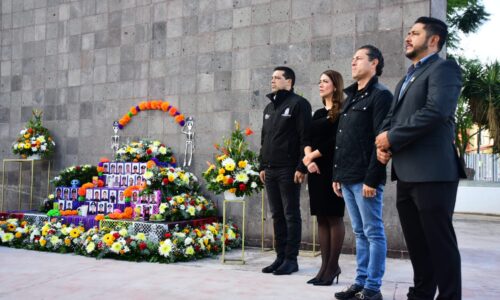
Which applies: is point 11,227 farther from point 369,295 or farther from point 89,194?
point 369,295

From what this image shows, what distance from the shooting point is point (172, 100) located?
670 cm

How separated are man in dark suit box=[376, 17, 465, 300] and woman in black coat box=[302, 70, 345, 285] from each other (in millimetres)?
928

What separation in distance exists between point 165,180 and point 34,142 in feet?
9.00

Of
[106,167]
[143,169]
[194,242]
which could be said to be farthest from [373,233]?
[106,167]

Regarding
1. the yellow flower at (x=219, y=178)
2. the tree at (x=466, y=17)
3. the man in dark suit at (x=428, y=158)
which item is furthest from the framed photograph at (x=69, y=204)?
the tree at (x=466, y=17)

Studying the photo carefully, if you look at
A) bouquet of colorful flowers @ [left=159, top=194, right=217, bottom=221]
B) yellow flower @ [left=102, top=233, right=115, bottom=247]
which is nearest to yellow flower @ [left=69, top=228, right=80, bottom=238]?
yellow flower @ [left=102, top=233, right=115, bottom=247]

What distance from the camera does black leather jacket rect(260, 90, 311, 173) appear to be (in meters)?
4.28

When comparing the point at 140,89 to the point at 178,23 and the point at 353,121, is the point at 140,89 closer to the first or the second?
the point at 178,23

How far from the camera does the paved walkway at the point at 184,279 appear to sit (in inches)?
137

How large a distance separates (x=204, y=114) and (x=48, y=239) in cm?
240

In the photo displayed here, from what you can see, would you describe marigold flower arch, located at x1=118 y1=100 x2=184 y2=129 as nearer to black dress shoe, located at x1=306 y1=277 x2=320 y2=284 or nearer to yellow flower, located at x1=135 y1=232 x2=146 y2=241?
yellow flower, located at x1=135 y1=232 x2=146 y2=241

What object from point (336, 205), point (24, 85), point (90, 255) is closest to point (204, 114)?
point (90, 255)

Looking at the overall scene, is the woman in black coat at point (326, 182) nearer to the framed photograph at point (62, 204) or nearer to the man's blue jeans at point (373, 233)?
the man's blue jeans at point (373, 233)

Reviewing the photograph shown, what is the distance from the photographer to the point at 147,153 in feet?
21.2
